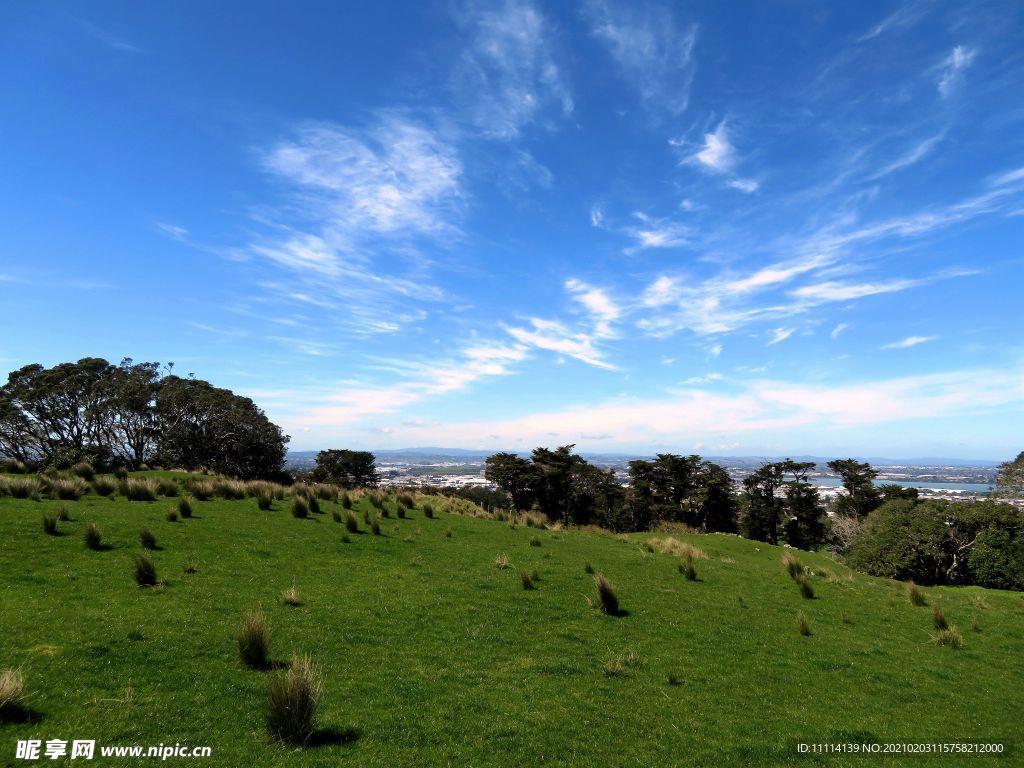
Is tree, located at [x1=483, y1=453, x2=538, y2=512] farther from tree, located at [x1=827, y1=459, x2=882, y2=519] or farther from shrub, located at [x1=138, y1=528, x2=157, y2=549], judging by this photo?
shrub, located at [x1=138, y1=528, x2=157, y2=549]

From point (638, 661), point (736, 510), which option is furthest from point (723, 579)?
→ point (736, 510)

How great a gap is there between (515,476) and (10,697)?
58.8m

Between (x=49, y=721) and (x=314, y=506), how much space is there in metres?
15.6

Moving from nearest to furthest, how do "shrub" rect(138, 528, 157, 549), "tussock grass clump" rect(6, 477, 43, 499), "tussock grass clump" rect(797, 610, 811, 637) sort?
"tussock grass clump" rect(797, 610, 811, 637)
"shrub" rect(138, 528, 157, 549)
"tussock grass clump" rect(6, 477, 43, 499)

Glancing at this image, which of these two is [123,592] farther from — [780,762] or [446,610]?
[780,762]

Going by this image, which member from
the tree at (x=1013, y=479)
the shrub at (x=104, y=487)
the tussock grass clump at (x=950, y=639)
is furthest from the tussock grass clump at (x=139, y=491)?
the tree at (x=1013, y=479)

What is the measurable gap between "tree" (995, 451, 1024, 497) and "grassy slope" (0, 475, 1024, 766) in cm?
3332

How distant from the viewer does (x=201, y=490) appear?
19.0 m

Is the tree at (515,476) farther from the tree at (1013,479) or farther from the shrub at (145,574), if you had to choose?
the shrub at (145,574)

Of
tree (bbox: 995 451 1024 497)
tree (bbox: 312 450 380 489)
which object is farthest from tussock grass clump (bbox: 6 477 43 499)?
tree (bbox: 995 451 1024 497)

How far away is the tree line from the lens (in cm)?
4075

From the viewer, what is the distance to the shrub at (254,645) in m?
6.57

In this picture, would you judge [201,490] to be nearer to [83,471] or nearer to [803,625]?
[83,471]

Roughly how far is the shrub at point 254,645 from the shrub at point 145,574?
3751 mm
